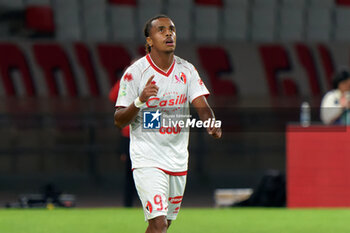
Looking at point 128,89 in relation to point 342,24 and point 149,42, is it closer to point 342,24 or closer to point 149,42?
point 149,42

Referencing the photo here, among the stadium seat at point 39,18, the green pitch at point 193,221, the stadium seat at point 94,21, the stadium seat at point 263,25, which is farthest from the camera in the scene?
the stadium seat at point 263,25

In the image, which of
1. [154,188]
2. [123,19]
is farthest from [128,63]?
[154,188]

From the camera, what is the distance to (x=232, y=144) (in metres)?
21.4

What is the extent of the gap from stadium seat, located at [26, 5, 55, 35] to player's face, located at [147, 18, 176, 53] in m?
13.5

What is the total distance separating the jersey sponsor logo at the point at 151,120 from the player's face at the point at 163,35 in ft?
1.66

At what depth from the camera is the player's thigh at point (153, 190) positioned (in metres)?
6.71

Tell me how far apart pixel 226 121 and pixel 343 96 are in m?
9.12

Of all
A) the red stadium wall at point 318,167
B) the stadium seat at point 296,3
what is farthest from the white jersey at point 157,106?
the stadium seat at point 296,3

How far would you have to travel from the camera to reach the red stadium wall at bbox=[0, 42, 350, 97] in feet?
66.8

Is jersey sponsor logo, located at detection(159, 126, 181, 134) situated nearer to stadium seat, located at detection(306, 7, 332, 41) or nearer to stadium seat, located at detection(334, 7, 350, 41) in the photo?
stadium seat, located at detection(306, 7, 332, 41)

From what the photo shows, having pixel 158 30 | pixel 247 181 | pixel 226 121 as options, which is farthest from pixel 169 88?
pixel 226 121

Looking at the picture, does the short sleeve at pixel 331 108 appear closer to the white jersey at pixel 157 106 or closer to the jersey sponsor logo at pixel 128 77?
the white jersey at pixel 157 106

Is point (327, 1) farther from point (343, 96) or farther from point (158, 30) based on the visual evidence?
point (158, 30)

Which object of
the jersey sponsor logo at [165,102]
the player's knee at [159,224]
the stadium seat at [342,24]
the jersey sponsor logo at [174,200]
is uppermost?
the jersey sponsor logo at [165,102]
